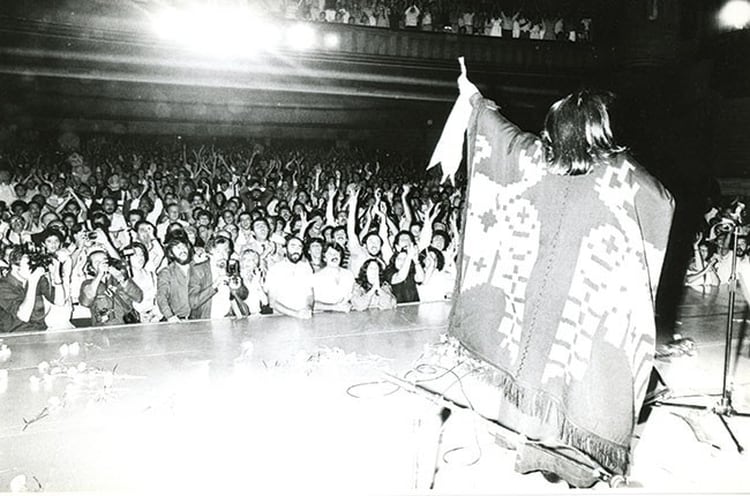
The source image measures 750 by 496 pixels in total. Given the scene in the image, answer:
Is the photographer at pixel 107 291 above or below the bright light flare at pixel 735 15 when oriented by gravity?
below

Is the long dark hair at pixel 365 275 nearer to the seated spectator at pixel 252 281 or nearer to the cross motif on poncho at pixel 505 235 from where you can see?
the seated spectator at pixel 252 281

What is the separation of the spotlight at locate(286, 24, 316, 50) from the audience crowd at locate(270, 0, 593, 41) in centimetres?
51

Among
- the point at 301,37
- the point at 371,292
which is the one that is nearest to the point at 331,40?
the point at 301,37

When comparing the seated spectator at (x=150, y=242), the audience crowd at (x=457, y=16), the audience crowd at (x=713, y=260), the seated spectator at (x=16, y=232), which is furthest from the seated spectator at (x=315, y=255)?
the audience crowd at (x=457, y=16)

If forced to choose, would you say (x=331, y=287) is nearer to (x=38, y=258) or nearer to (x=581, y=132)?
(x=38, y=258)

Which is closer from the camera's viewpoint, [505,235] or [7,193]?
[505,235]

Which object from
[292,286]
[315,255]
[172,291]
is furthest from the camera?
[315,255]

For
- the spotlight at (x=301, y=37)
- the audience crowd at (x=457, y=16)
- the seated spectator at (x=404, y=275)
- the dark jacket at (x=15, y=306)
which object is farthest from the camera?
the audience crowd at (x=457, y=16)

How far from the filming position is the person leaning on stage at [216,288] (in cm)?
535

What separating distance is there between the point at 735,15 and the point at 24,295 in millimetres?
10988

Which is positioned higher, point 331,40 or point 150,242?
point 331,40

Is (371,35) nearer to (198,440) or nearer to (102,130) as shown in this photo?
(102,130)

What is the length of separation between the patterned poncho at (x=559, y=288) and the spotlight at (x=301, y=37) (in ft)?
19.8

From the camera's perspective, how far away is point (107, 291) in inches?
204
